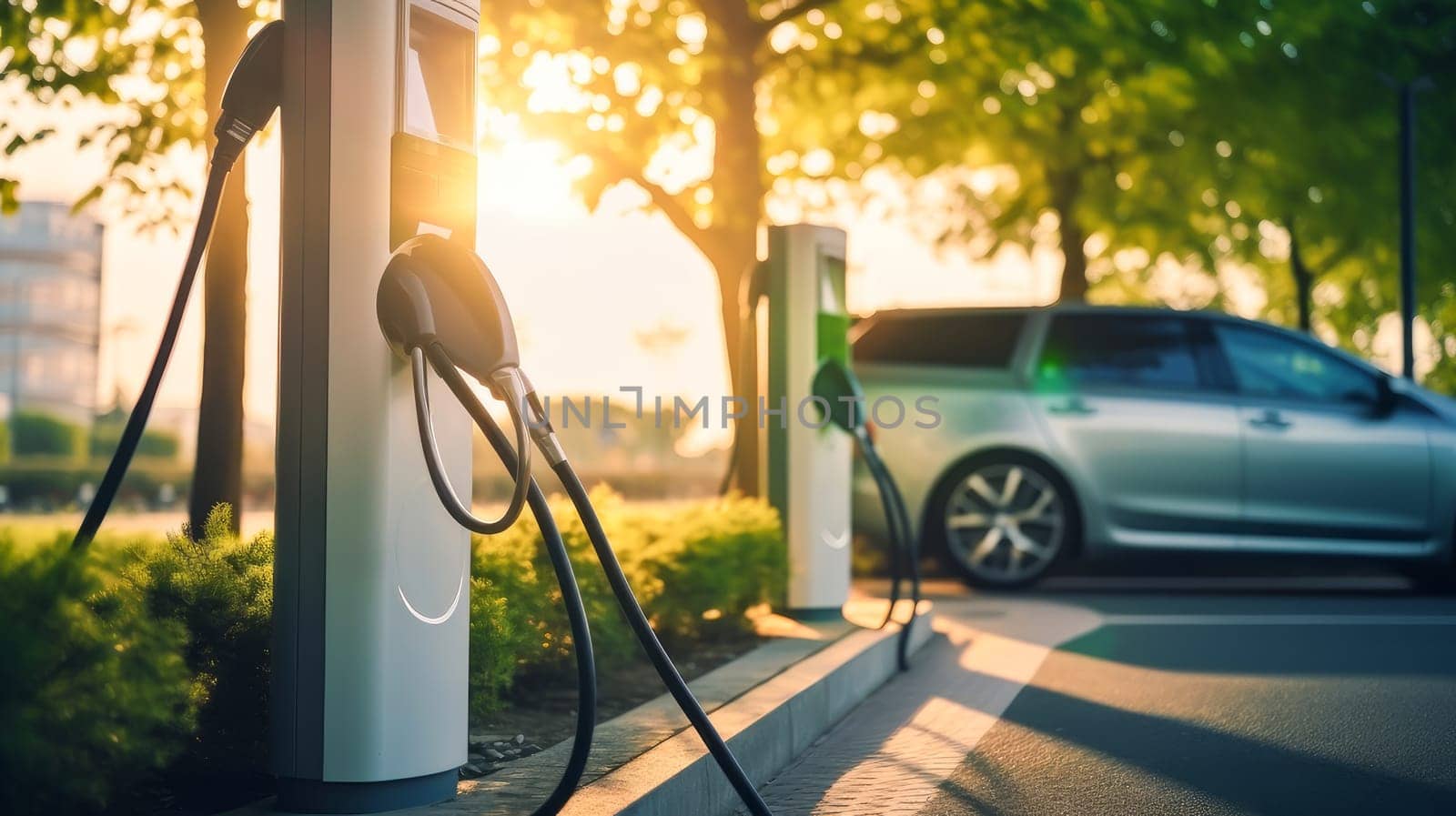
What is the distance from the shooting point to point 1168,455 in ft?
35.3

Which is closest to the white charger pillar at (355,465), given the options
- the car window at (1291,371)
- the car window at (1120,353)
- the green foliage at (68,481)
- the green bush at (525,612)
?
the green bush at (525,612)

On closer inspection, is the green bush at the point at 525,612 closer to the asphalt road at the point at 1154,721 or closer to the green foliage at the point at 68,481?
the asphalt road at the point at 1154,721

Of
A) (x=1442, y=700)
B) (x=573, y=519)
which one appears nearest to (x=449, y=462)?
(x=573, y=519)

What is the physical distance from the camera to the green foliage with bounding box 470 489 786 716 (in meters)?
5.11

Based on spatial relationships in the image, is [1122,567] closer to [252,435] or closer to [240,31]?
[240,31]

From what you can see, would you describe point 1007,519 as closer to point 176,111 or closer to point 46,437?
point 176,111

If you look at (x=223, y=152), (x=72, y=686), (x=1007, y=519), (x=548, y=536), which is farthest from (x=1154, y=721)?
(x=1007, y=519)

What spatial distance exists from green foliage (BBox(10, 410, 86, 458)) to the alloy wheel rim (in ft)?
190

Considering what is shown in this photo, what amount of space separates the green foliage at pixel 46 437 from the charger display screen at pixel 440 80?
6308cm

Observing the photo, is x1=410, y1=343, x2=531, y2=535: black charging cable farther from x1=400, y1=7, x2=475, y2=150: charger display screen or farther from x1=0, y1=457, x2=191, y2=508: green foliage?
x1=0, y1=457, x2=191, y2=508: green foliage

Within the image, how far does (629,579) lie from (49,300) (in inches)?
4684

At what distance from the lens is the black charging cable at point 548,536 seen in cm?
360

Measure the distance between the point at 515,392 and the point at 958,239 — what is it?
2463cm

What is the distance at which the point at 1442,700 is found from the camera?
21.2ft
